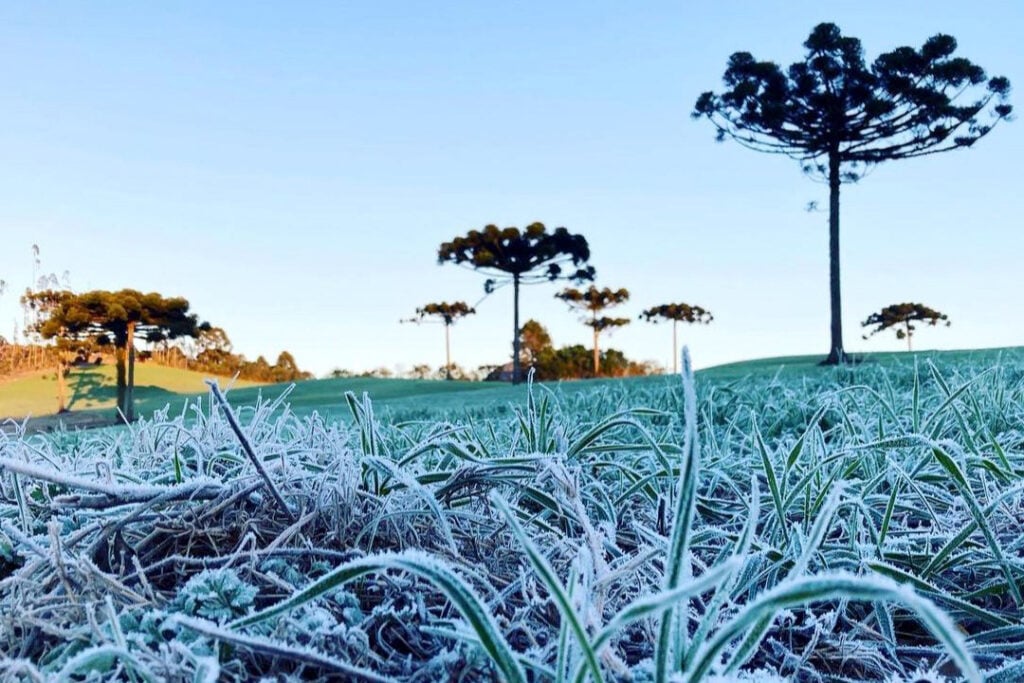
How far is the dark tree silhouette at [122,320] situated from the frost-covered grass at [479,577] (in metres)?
21.4

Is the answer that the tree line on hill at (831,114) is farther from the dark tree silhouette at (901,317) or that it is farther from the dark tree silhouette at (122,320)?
the dark tree silhouette at (901,317)

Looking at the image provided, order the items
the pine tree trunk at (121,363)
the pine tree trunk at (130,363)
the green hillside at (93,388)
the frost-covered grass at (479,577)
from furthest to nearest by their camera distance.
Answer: the green hillside at (93,388) → the pine tree trunk at (121,363) → the pine tree trunk at (130,363) → the frost-covered grass at (479,577)

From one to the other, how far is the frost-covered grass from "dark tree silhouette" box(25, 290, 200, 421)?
2141 cm

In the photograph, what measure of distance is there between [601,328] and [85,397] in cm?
2066

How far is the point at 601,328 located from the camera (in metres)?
34.8

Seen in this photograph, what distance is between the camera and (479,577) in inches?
29.1

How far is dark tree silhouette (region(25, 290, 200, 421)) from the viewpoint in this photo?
21.1 meters

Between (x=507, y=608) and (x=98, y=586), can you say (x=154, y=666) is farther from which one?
(x=507, y=608)

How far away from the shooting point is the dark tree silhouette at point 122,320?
21062 mm

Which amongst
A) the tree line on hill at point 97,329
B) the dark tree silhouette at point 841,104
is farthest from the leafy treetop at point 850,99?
the tree line on hill at point 97,329

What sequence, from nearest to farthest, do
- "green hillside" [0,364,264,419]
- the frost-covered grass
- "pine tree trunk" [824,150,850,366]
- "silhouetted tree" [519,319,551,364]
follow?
the frost-covered grass → "pine tree trunk" [824,150,850,366] → "green hillside" [0,364,264,419] → "silhouetted tree" [519,319,551,364]

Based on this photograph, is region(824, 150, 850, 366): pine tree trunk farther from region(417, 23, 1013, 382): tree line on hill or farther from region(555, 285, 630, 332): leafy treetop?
region(555, 285, 630, 332): leafy treetop

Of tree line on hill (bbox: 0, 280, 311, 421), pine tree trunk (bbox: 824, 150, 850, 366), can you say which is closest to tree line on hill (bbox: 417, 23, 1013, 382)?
pine tree trunk (bbox: 824, 150, 850, 366)

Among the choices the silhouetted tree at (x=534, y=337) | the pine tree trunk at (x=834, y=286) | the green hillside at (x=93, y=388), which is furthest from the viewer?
the silhouetted tree at (x=534, y=337)
